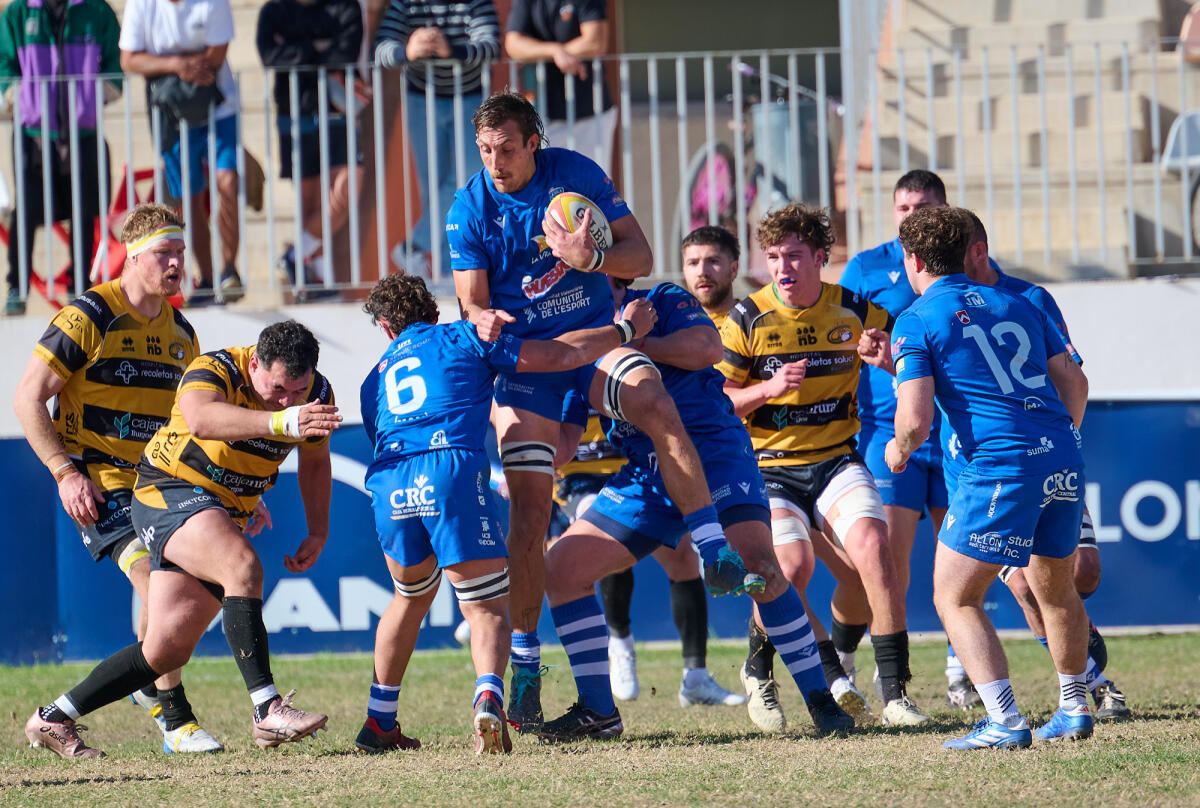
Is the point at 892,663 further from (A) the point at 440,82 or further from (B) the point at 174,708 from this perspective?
(A) the point at 440,82

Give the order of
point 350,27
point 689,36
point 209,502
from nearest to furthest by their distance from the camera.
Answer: point 209,502, point 350,27, point 689,36

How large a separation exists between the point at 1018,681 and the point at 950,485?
2194 millimetres

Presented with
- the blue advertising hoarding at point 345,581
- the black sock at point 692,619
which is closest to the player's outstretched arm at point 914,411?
the black sock at point 692,619

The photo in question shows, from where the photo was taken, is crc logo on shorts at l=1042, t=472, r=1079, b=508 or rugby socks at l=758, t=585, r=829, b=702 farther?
rugby socks at l=758, t=585, r=829, b=702

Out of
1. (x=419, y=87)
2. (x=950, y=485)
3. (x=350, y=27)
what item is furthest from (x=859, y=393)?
(x=350, y=27)

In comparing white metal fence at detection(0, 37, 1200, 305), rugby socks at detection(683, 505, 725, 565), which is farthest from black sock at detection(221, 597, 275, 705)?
white metal fence at detection(0, 37, 1200, 305)

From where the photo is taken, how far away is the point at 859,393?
285 inches

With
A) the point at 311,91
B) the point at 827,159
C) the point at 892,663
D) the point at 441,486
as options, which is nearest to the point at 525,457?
the point at 441,486

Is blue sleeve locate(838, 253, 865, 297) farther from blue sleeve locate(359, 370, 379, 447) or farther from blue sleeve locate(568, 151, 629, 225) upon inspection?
blue sleeve locate(359, 370, 379, 447)

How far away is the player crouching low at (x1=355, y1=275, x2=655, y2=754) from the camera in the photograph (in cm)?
551

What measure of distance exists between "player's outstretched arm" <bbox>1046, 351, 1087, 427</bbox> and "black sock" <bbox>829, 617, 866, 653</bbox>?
1.68 metres

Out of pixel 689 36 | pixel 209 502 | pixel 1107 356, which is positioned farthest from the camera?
pixel 689 36

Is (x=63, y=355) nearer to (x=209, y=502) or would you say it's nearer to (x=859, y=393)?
(x=209, y=502)

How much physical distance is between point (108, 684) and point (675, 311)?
2.73 metres
